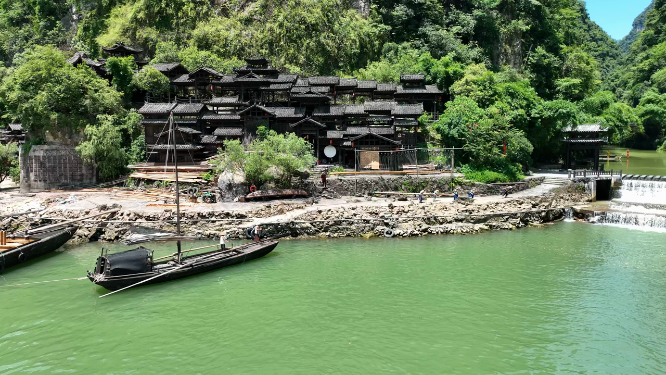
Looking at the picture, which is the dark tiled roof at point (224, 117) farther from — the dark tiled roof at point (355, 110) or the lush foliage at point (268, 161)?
the dark tiled roof at point (355, 110)

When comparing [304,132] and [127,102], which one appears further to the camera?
[127,102]

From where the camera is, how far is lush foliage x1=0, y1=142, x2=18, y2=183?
1960 inches

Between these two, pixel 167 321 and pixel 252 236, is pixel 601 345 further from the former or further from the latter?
pixel 252 236

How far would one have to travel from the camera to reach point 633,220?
3469 centimetres

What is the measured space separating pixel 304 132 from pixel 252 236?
20.1 meters

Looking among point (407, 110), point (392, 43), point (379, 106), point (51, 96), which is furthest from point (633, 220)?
point (51, 96)

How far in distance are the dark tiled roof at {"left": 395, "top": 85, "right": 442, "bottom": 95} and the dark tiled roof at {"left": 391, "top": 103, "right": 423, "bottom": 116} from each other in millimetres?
4351

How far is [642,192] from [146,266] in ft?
137

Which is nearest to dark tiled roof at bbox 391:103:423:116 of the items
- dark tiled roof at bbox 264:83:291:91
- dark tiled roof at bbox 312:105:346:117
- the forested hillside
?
the forested hillside

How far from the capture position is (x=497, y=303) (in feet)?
69.0

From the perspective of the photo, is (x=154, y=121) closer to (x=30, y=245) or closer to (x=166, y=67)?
(x=166, y=67)

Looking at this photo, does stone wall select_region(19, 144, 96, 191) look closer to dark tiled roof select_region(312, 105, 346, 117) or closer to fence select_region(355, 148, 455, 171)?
dark tiled roof select_region(312, 105, 346, 117)

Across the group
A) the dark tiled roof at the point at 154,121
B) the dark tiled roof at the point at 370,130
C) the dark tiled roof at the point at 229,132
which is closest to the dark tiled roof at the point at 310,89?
the dark tiled roof at the point at 370,130

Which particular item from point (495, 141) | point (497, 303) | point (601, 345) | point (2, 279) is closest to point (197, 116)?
point (2, 279)
